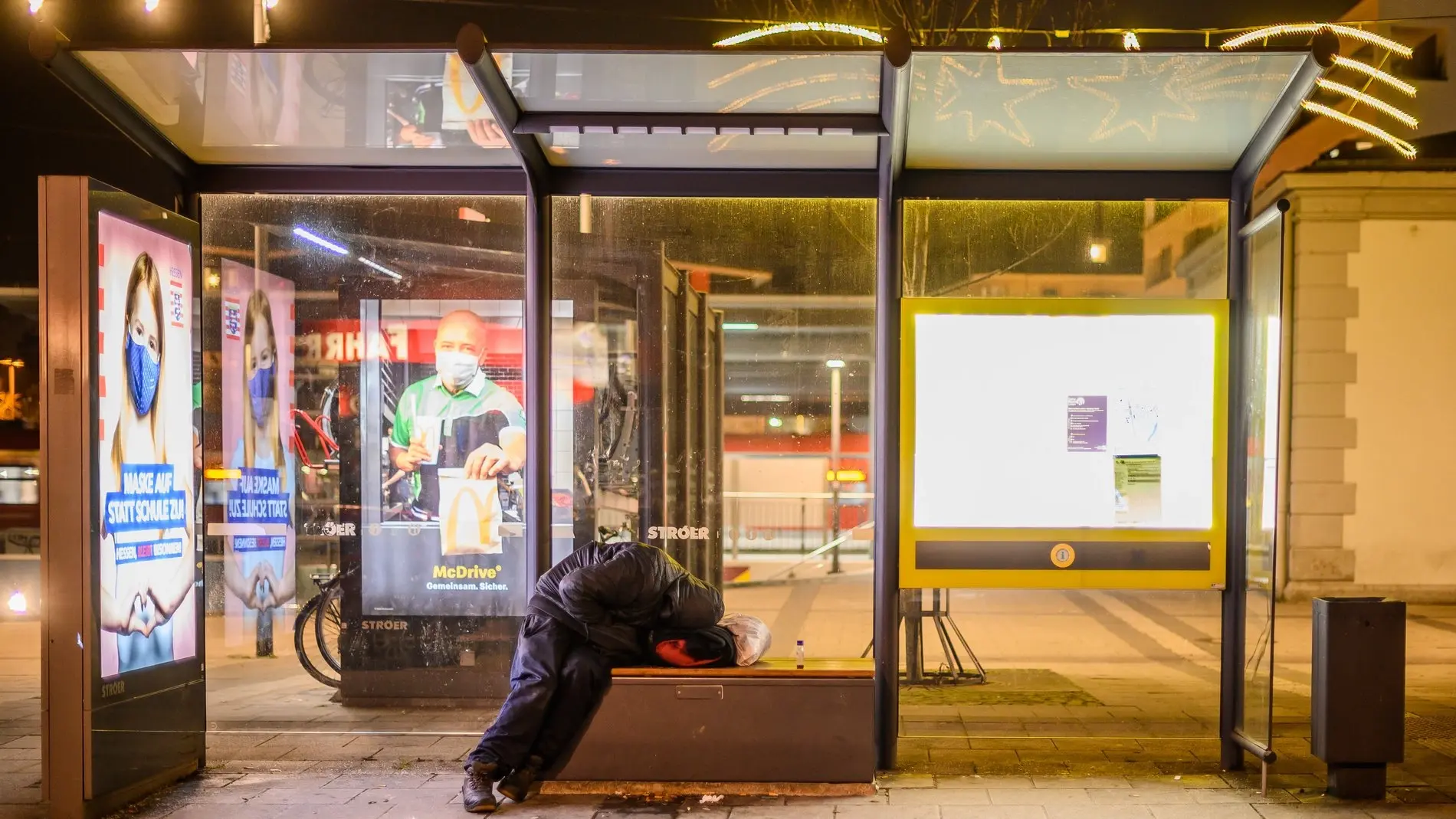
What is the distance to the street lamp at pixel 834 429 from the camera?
21.2 feet

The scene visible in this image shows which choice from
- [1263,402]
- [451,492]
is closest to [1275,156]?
[1263,402]

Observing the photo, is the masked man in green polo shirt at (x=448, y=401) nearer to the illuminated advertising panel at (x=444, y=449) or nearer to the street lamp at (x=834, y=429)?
the illuminated advertising panel at (x=444, y=449)

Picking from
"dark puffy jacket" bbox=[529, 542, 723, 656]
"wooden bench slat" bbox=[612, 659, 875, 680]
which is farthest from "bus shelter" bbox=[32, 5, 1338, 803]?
"dark puffy jacket" bbox=[529, 542, 723, 656]

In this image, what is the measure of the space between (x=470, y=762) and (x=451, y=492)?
2.23 metres

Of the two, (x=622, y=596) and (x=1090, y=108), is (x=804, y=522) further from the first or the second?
(x=1090, y=108)

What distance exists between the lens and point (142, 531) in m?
5.00

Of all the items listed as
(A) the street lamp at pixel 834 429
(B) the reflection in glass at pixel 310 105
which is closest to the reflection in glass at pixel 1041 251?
(A) the street lamp at pixel 834 429

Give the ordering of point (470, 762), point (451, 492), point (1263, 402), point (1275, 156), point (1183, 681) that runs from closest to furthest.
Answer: point (470, 762) → point (1263, 402) → point (451, 492) → point (1183, 681) → point (1275, 156)

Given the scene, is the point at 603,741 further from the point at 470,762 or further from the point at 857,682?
the point at 857,682

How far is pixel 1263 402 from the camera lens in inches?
206

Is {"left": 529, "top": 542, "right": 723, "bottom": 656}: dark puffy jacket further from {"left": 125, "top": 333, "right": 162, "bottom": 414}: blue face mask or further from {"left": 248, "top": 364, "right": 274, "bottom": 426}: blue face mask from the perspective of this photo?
{"left": 248, "top": 364, "right": 274, "bottom": 426}: blue face mask

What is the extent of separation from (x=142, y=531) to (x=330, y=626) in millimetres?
2155

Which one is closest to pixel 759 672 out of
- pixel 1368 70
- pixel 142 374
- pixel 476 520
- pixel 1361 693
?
pixel 476 520

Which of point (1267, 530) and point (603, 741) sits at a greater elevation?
point (1267, 530)
